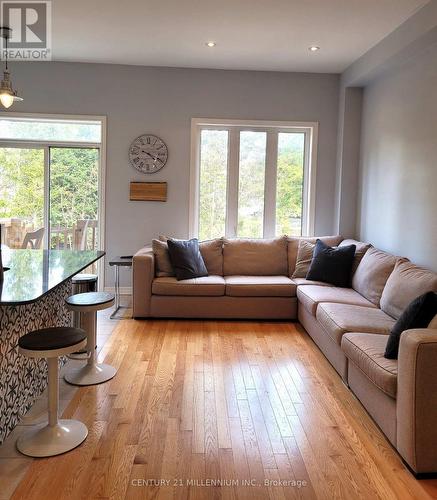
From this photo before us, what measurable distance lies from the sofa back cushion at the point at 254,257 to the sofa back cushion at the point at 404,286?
5.46 ft

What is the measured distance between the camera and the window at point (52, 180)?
555 cm

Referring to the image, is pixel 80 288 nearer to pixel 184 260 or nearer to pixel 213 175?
pixel 184 260

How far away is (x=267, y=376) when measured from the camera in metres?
3.34

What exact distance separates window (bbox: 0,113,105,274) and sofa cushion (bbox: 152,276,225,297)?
1.36 m

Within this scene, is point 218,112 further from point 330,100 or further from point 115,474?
point 115,474

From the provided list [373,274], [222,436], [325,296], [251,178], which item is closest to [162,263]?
[251,178]

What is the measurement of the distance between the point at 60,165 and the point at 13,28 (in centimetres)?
175

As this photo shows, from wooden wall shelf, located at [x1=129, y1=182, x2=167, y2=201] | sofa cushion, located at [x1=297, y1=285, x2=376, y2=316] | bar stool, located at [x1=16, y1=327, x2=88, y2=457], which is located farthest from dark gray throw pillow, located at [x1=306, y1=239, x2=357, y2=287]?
bar stool, located at [x1=16, y1=327, x2=88, y2=457]

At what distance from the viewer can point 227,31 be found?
4234 mm

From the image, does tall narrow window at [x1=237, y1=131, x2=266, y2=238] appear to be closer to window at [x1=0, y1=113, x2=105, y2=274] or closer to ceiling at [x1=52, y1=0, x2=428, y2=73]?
ceiling at [x1=52, y1=0, x2=428, y2=73]

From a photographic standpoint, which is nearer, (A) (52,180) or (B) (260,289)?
(B) (260,289)

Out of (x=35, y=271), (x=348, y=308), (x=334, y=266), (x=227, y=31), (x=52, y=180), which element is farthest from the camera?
(x=52, y=180)

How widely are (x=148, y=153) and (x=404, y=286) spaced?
11.5 ft

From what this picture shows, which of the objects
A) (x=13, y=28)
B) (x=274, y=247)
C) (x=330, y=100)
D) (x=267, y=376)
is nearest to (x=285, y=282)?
(x=274, y=247)
